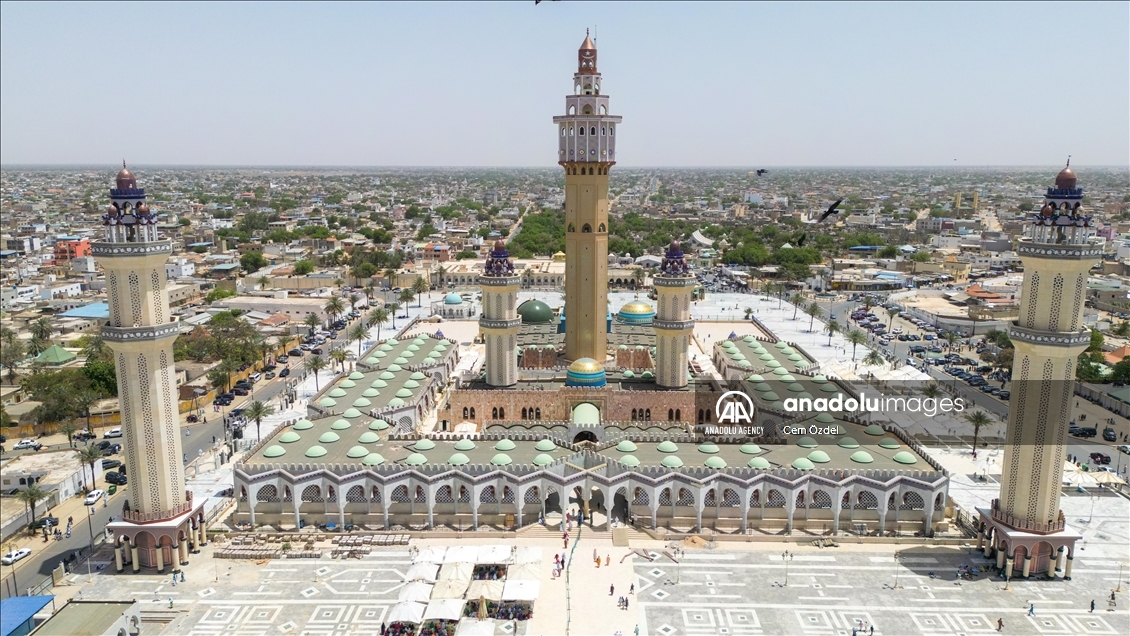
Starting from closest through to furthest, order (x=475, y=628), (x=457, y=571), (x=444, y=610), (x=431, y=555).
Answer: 1. (x=475, y=628)
2. (x=444, y=610)
3. (x=457, y=571)
4. (x=431, y=555)

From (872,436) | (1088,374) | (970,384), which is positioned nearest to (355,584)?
(872,436)

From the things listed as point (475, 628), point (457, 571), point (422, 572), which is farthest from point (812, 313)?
point (475, 628)

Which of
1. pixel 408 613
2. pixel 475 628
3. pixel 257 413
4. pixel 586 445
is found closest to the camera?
pixel 475 628

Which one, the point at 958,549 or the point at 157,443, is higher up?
the point at 157,443

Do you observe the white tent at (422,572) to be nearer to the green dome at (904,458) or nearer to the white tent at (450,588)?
the white tent at (450,588)

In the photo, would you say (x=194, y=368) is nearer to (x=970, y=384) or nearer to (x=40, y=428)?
(x=40, y=428)

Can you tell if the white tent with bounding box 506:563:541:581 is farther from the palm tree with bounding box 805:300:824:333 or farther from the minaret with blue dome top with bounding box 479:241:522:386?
the palm tree with bounding box 805:300:824:333

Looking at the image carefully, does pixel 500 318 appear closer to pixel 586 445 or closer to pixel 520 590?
pixel 586 445
